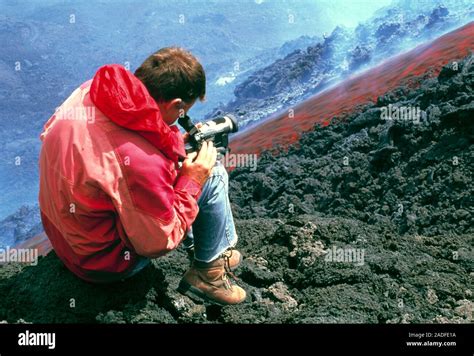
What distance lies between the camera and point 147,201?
1.73 meters

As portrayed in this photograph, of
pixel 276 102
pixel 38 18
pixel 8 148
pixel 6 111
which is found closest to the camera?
pixel 276 102

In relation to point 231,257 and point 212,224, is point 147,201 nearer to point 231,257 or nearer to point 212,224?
point 212,224

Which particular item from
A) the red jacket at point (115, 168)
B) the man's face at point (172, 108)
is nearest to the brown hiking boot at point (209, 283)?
the red jacket at point (115, 168)

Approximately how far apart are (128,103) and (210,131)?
54cm

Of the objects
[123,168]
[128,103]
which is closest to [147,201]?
[123,168]

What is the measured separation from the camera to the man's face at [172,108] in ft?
6.09

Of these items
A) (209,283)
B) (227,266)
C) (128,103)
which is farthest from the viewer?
(227,266)

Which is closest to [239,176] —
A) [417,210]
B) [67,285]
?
[417,210]

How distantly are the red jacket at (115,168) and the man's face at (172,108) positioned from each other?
0.09 meters

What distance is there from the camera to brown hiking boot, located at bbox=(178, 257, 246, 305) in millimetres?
2271

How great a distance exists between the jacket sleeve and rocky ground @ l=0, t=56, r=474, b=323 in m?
0.48

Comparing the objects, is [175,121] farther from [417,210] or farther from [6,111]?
[6,111]

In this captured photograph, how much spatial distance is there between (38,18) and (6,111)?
22.8m

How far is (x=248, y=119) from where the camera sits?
2694cm
